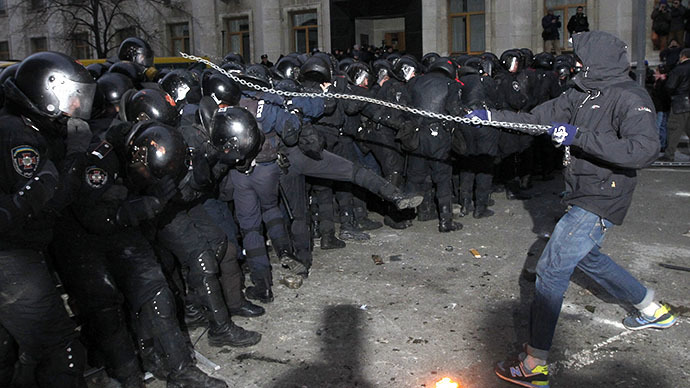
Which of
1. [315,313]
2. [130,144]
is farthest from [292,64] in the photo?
[130,144]

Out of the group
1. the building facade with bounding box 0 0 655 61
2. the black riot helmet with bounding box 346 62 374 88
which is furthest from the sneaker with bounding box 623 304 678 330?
the building facade with bounding box 0 0 655 61

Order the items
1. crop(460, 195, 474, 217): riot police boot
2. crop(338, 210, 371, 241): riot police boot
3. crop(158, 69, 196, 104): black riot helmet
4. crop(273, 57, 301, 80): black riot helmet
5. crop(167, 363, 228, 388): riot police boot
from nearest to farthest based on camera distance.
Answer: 1. crop(167, 363, 228, 388): riot police boot
2. crop(158, 69, 196, 104): black riot helmet
3. crop(338, 210, 371, 241): riot police boot
4. crop(460, 195, 474, 217): riot police boot
5. crop(273, 57, 301, 80): black riot helmet

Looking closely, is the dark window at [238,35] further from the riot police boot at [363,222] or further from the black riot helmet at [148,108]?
the black riot helmet at [148,108]

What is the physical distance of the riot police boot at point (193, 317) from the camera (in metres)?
4.93

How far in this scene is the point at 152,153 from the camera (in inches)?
147

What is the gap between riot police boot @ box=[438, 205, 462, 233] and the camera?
750 cm

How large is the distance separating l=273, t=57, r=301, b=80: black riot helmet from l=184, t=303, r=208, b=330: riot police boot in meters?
4.44

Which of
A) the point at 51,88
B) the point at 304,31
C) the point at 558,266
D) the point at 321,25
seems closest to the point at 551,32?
the point at 321,25

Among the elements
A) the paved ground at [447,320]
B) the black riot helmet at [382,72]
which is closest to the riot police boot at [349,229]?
the paved ground at [447,320]

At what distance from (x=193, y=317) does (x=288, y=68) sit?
4786 millimetres

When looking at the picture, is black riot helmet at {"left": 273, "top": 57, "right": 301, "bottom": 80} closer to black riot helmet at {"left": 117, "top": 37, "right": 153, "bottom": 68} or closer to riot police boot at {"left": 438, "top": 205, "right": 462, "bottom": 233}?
black riot helmet at {"left": 117, "top": 37, "right": 153, "bottom": 68}

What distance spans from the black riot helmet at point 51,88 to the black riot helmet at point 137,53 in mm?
4553

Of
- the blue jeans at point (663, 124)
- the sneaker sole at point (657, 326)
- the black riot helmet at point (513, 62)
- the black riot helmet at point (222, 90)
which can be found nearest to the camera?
the sneaker sole at point (657, 326)

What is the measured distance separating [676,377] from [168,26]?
27.9 meters
